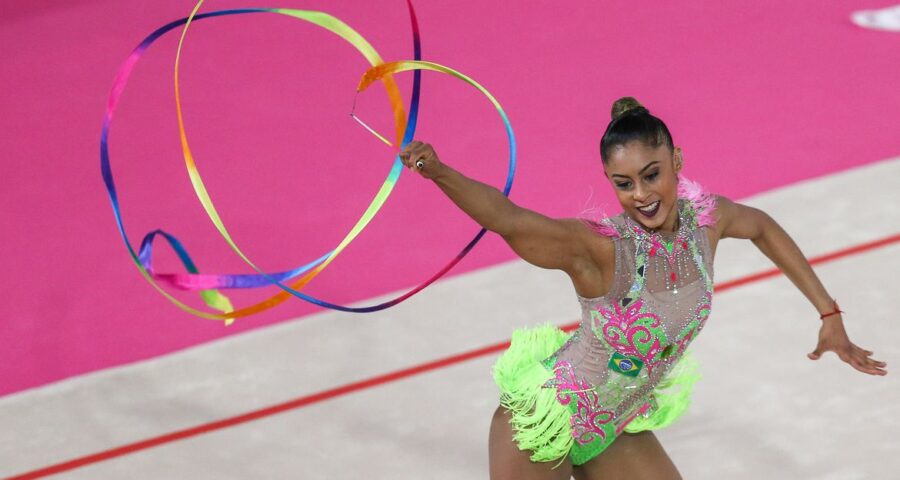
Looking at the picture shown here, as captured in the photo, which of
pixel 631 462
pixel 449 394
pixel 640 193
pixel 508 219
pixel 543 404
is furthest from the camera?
pixel 449 394

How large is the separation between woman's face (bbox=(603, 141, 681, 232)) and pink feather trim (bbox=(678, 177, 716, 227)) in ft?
0.53

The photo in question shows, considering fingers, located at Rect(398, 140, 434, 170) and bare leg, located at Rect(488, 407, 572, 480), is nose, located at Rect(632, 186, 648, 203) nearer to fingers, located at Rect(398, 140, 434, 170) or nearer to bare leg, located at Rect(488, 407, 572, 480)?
fingers, located at Rect(398, 140, 434, 170)

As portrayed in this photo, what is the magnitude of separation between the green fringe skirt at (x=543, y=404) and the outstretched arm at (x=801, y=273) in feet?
1.11

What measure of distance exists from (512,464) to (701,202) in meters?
0.75

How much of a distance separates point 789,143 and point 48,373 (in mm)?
3147

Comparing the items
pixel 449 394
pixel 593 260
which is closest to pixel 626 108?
pixel 593 260

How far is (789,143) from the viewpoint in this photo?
527 centimetres

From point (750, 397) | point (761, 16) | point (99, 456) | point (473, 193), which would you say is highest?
point (761, 16)

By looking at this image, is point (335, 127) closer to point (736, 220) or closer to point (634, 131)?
point (736, 220)

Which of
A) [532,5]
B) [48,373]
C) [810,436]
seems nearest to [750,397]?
[810,436]

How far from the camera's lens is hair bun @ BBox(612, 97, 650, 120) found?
263cm

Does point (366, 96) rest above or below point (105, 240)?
above

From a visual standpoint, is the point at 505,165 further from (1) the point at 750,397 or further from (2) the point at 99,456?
(2) the point at 99,456

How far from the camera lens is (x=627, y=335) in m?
2.73
